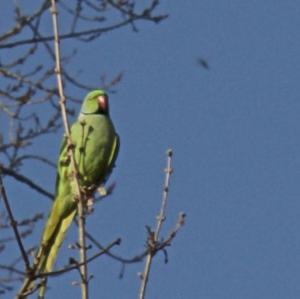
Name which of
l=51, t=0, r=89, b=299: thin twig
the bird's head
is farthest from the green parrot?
l=51, t=0, r=89, b=299: thin twig

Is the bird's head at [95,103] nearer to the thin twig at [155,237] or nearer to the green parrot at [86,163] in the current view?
the green parrot at [86,163]

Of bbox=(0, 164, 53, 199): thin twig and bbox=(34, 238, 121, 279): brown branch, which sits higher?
bbox=(0, 164, 53, 199): thin twig

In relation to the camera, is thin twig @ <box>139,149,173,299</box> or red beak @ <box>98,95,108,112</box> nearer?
thin twig @ <box>139,149,173,299</box>

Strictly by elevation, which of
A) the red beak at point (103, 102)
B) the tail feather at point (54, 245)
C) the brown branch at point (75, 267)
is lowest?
the brown branch at point (75, 267)

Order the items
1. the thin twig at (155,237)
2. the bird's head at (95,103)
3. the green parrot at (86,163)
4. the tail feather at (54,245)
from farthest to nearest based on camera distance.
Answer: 1. the bird's head at (95,103)
2. the green parrot at (86,163)
3. the tail feather at (54,245)
4. the thin twig at (155,237)

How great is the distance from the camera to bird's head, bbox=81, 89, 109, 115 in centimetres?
573

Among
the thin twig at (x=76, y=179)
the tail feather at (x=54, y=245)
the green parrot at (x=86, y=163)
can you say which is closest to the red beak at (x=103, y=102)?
the green parrot at (x=86, y=163)

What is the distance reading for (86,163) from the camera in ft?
16.9

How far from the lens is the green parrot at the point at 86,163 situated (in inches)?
177

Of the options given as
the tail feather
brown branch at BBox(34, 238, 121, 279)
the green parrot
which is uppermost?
the green parrot

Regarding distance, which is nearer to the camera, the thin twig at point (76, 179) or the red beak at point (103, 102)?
the thin twig at point (76, 179)

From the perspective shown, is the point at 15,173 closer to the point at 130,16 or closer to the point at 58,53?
the point at 130,16

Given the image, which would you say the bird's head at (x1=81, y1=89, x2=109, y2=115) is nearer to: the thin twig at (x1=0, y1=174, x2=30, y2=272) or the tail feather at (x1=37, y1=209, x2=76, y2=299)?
the tail feather at (x1=37, y1=209, x2=76, y2=299)

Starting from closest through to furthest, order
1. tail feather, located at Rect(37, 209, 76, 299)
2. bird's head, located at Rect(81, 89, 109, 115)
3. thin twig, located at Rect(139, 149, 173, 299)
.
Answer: thin twig, located at Rect(139, 149, 173, 299) < tail feather, located at Rect(37, 209, 76, 299) < bird's head, located at Rect(81, 89, 109, 115)
